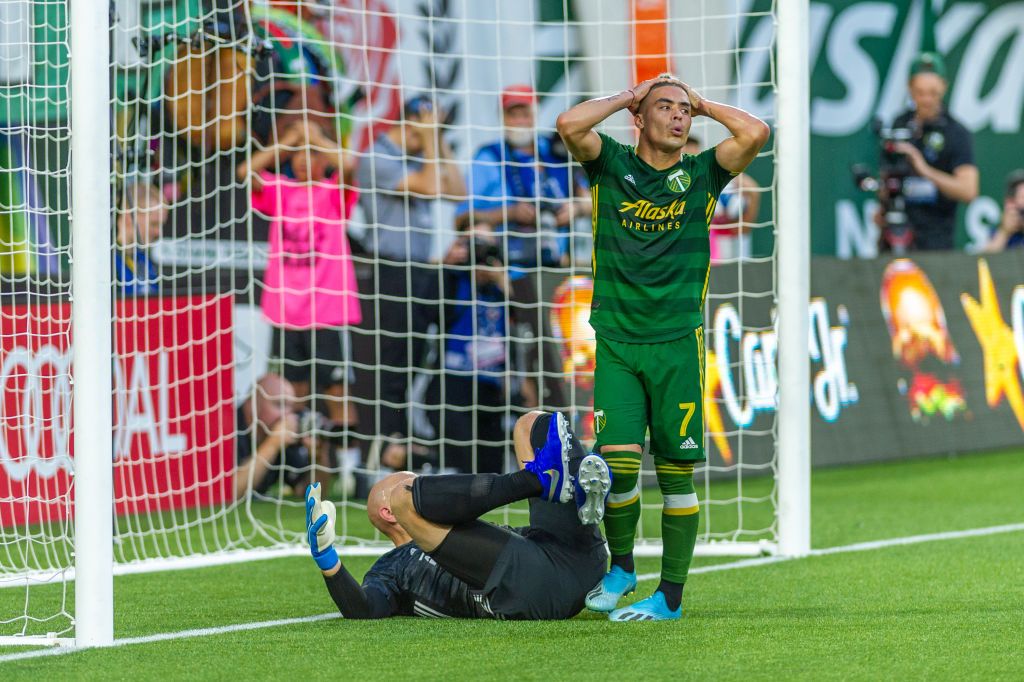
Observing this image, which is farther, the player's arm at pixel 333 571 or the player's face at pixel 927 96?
the player's face at pixel 927 96

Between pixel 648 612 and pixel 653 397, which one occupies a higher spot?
pixel 653 397

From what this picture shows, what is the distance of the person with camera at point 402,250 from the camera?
391 inches

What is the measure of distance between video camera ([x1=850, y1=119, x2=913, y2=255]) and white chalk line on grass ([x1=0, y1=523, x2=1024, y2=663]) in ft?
17.1

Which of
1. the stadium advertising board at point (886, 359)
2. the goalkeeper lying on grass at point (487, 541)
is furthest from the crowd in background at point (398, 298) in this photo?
the goalkeeper lying on grass at point (487, 541)

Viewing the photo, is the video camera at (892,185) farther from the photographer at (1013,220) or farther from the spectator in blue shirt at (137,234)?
the spectator in blue shirt at (137,234)

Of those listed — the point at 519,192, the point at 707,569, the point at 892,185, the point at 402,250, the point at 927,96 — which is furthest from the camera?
the point at 892,185

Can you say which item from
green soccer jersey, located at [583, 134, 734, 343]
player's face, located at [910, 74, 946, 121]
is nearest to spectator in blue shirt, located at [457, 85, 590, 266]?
green soccer jersey, located at [583, 134, 734, 343]

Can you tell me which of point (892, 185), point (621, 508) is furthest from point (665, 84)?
point (892, 185)

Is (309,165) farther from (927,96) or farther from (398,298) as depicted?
(927,96)

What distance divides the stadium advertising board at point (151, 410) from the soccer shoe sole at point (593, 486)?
9.62 ft

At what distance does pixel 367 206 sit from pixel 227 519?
8.08 feet

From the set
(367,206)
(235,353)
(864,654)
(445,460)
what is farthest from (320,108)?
(864,654)

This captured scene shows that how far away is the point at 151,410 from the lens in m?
9.31

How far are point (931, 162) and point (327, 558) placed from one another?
351 inches
